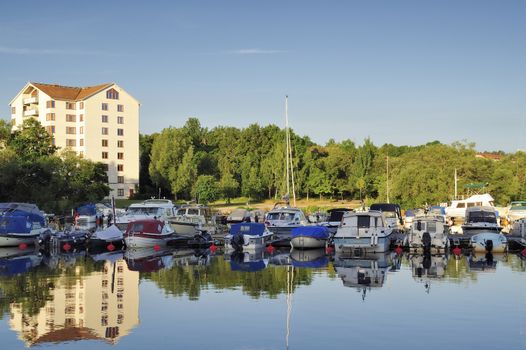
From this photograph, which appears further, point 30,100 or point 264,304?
point 30,100

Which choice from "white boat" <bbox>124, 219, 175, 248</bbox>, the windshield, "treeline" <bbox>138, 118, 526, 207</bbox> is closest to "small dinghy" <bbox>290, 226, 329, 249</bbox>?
"white boat" <bbox>124, 219, 175, 248</bbox>

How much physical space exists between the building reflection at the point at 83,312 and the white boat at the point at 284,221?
2012 cm

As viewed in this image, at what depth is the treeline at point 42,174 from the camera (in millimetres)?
68562

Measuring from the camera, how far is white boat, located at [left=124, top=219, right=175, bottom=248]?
44625 millimetres

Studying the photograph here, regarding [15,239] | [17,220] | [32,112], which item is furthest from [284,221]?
[32,112]

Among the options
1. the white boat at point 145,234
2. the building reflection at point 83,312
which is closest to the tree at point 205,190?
the white boat at point 145,234

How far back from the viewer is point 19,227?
47.1 m

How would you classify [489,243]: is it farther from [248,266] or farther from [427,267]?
[248,266]

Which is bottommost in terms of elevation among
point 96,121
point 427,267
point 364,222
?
point 427,267

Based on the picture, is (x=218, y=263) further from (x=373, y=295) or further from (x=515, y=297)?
(x=515, y=297)

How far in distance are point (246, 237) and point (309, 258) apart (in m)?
5.59

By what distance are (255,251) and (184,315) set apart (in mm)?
22158

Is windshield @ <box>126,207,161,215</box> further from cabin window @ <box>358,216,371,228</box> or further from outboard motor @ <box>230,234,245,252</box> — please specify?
cabin window @ <box>358,216,371,228</box>

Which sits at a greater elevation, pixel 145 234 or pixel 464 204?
pixel 464 204
